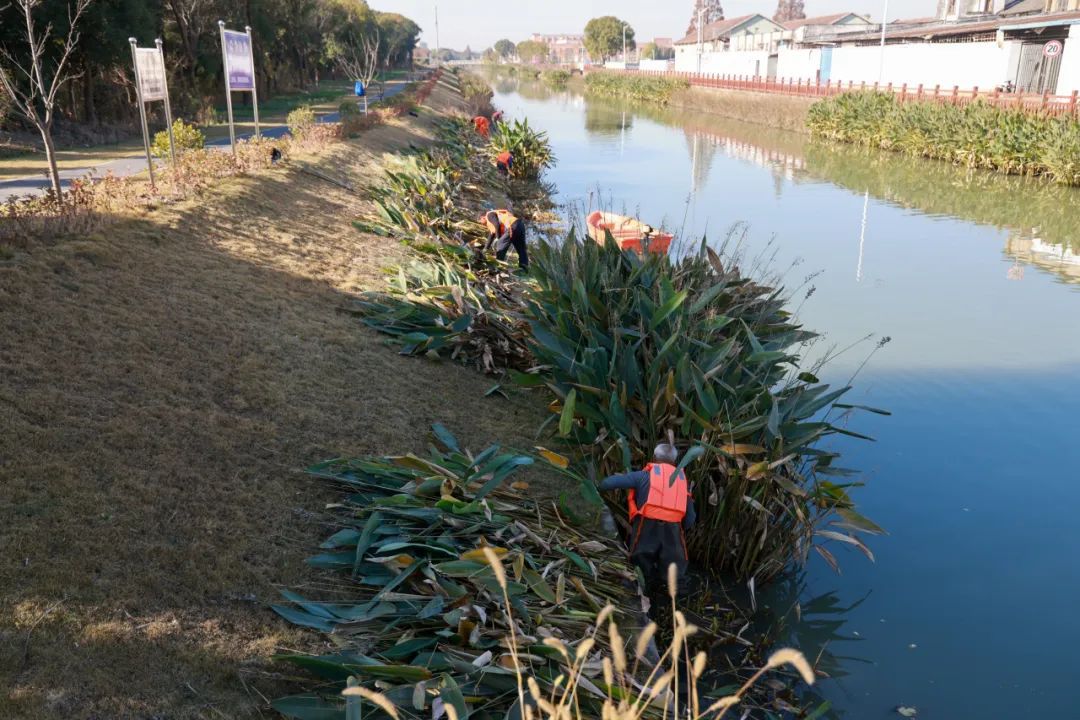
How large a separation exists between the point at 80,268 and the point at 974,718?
757 cm

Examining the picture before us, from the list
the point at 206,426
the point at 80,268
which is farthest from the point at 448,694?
the point at 80,268

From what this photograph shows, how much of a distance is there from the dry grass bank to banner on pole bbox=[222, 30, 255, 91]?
30588 mm

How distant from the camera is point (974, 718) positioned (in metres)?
5.23

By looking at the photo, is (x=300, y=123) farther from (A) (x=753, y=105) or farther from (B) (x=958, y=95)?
(A) (x=753, y=105)

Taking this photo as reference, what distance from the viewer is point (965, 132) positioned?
27078 millimetres

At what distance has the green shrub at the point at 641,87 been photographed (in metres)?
64.0

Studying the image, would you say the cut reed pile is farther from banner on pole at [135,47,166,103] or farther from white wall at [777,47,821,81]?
white wall at [777,47,821,81]

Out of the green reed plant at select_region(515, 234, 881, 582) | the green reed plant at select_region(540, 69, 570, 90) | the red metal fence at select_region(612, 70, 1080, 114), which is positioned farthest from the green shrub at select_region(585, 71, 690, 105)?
the green reed plant at select_region(515, 234, 881, 582)

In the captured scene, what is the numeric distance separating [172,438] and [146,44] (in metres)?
Answer: 23.3

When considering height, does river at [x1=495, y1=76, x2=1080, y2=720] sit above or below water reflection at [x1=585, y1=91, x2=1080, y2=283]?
below

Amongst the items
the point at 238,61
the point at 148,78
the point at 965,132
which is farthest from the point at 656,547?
the point at 965,132

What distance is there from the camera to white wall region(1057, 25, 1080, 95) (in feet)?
98.1

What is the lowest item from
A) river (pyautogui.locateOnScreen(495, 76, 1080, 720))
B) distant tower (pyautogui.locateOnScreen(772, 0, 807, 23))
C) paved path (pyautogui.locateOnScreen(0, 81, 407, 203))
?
river (pyautogui.locateOnScreen(495, 76, 1080, 720))

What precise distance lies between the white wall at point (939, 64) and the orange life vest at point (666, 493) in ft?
121
